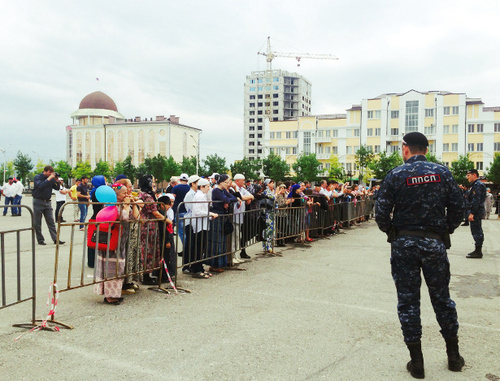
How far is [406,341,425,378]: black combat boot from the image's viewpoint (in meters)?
3.68

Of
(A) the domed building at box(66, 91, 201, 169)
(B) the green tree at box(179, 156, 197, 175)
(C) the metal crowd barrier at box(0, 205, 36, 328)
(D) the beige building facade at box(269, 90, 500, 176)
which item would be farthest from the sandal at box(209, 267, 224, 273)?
(A) the domed building at box(66, 91, 201, 169)

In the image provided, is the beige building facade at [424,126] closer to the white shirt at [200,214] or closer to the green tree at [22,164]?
the green tree at [22,164]

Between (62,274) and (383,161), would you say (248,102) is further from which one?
(62,274)

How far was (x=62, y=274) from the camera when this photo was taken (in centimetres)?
783

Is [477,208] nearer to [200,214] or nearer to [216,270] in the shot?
[216,270]

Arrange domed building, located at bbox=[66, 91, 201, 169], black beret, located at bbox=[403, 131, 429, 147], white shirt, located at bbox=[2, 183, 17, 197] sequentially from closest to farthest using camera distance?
black beret, located at bbox=[403, 131, 429, 147], white shirt, located at bbox=[2, 183, 17, 197], domed building, located at bbox=[66, 91, 201, 169]

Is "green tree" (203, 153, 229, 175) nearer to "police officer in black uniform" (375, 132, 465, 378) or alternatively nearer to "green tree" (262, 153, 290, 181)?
"green tree" (262, 153, 290, 181)

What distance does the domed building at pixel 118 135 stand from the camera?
380 ft

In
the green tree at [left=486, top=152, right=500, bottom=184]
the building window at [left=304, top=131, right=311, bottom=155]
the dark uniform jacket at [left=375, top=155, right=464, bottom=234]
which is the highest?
the building window at [left=304, top=131, right=311, bottom=155]

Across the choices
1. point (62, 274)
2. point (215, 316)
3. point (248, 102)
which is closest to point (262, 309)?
point (215, 316)

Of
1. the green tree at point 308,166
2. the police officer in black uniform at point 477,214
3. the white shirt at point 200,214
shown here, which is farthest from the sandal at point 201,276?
the green tree at point 308,166

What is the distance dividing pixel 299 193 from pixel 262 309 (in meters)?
6.90

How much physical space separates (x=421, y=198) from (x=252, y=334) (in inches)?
89.6

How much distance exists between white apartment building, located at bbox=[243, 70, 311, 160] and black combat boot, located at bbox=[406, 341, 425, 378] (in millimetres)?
142961
